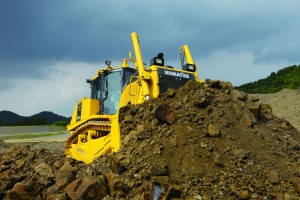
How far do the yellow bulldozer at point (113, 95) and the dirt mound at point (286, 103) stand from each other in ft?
50.5

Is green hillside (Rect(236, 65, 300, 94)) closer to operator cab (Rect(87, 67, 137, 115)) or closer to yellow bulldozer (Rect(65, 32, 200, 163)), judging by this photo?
yellow bulldozer (Rect(65, 32, 200, 163))

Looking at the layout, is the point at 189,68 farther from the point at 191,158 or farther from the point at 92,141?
the point at 191,158

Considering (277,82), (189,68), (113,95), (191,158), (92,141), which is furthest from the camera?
(277,82)

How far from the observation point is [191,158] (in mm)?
7082

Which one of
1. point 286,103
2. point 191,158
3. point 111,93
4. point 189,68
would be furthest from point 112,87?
point 286,103

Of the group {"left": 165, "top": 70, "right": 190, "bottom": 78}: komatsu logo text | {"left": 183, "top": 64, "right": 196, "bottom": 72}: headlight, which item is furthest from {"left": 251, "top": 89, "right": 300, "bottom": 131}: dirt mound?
{"left": 165, "top": 70, "right": 190, "bottom": 78}: komatsu logo text

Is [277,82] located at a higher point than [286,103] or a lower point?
higher

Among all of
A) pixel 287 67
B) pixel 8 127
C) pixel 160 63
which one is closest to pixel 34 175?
pixel 160 63

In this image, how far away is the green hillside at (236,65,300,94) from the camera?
109 ft

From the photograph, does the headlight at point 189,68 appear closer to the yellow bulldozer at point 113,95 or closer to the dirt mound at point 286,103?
the yellow bulldozer at point 113,95

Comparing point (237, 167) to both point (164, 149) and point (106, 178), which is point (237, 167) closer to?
point (164, 149)

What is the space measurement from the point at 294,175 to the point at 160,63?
4.18 metres

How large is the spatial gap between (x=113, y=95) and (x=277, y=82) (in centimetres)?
2813

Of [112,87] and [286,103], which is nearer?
[112,87]
